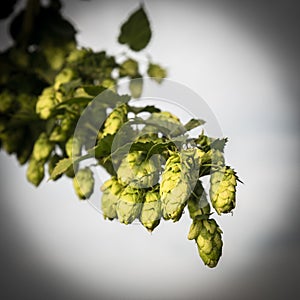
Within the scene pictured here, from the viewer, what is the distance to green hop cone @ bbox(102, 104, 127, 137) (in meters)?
0.31

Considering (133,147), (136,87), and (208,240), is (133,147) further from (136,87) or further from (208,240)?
(136,87)

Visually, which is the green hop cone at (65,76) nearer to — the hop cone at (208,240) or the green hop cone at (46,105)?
the green hop cone at (46,105)

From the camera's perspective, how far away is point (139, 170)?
28cm

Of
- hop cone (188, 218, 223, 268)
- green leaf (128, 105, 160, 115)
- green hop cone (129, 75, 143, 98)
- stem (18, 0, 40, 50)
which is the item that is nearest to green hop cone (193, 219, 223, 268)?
hop cone (188, 218, 223, 268)

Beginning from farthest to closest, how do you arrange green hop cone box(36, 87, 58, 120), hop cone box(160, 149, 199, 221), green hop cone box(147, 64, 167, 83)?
green hop cone box(147, 64, 167, 83) → green hop cone box(36, 87, 58, 120) → hop cone box(160, 149, 199, 221)

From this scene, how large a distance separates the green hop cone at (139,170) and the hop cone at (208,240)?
0.03 m

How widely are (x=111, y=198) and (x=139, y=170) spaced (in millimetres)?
28

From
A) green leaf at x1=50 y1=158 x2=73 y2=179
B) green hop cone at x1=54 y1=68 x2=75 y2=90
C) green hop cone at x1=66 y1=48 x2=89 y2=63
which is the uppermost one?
green hop cone at x1=66 y1=48 x2=89 y2=63

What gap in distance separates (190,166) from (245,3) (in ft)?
1.30

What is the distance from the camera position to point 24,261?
0.58 m

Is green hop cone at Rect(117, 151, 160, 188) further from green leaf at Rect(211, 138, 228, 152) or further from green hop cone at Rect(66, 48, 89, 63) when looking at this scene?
green hop cone at Rect(66, 48, 89, 63)

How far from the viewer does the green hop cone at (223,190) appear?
257mm

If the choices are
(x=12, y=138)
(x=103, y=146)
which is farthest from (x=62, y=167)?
(x=12, y=138)

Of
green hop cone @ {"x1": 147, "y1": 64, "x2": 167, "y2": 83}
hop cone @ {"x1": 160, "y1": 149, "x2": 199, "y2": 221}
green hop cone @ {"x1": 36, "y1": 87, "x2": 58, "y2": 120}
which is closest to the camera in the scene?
hop cone @ {"x1": 160, "y1": 149, "x2": 199, "y2": 221}
